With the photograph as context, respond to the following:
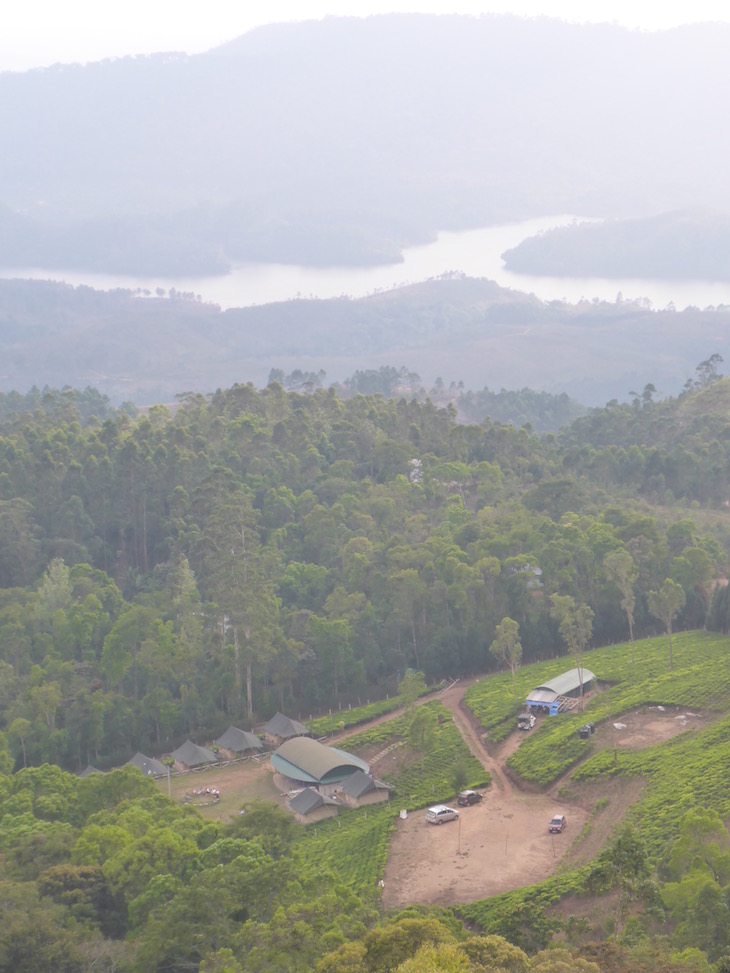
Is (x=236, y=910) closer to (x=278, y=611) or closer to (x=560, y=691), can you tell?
(x=560, y=691)

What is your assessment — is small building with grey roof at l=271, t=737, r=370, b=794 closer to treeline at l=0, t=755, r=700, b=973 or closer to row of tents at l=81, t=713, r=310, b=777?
row of tents at l=81, t=713, r=310, b=777

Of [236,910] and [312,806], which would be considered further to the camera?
[312,806]

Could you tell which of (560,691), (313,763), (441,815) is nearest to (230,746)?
(313,763)

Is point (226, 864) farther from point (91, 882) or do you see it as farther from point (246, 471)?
point (246, 471)

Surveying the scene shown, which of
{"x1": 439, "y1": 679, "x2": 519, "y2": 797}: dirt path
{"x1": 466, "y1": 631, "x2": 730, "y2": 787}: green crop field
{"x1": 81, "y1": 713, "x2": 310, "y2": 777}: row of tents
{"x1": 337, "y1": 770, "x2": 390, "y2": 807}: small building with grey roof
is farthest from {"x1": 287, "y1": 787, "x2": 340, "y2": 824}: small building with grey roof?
{"x1": 81, "y1": 713, "x2": 310, "y2": 777}: row of tents

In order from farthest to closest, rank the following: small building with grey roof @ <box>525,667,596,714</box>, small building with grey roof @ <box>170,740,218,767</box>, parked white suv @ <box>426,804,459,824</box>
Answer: small building with grey roof @ <box>170,740,218,767</box>
small building with grey roof @ <box>525,667,596,714</box>
parked white suv @ <box>426,804,459,824</box>

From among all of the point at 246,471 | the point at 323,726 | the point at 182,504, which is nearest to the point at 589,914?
the point at 323,726

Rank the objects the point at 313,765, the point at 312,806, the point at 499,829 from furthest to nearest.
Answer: the point at 313,765
the point at 312,806
the point at 499,829
